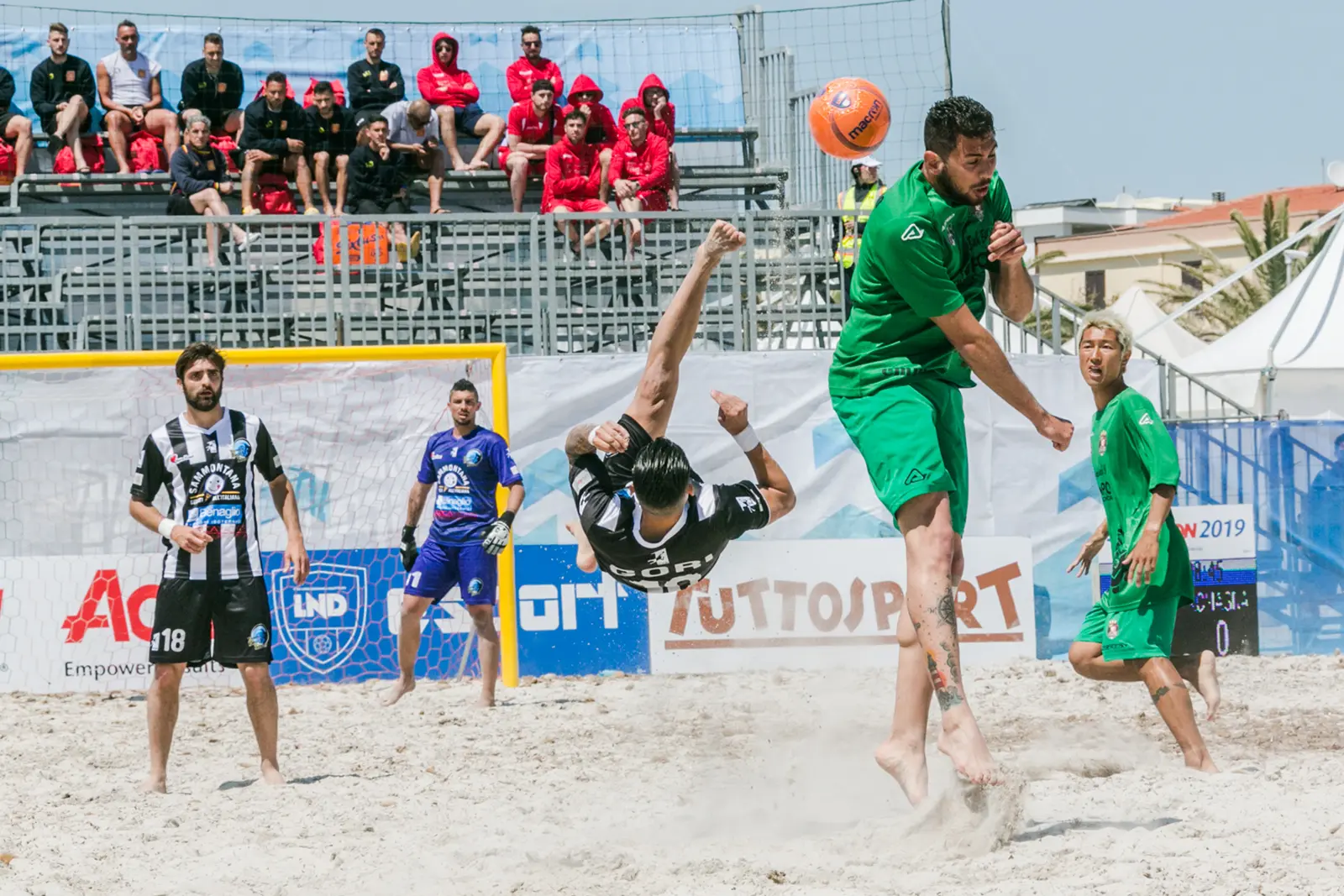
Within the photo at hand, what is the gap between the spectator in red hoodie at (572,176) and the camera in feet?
41.0

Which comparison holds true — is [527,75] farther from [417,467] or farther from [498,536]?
[498,536]

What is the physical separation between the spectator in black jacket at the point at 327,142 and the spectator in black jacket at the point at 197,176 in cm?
77

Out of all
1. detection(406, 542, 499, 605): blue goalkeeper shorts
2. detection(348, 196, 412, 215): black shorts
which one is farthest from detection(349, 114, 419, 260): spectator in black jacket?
detection(406, 542, 499, 605): blue goalkeeper shorts

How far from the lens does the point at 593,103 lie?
13383 millimetres

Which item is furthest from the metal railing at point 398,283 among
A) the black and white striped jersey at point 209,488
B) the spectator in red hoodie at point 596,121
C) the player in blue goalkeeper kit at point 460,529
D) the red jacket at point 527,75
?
the black and white striped jersey at point 209,488

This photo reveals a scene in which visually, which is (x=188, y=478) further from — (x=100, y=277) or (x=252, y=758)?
(x=100, y=277)

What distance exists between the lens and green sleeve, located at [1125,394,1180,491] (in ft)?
18.7

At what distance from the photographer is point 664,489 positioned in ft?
15.9

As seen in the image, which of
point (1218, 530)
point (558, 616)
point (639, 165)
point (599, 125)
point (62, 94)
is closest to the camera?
point (558, 616)

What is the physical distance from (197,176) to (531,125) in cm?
302

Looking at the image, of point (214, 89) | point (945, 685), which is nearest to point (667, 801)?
point (945, 685)

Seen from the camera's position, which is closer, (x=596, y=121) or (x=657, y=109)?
(x=657, y=109)

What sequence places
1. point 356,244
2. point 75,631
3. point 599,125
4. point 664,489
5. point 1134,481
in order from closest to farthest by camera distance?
1. point 664,489
2. point 1134,481
3. point 75,631
4. point 356,244
5. point 599,125

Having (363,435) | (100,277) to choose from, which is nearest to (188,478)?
(363,435)
